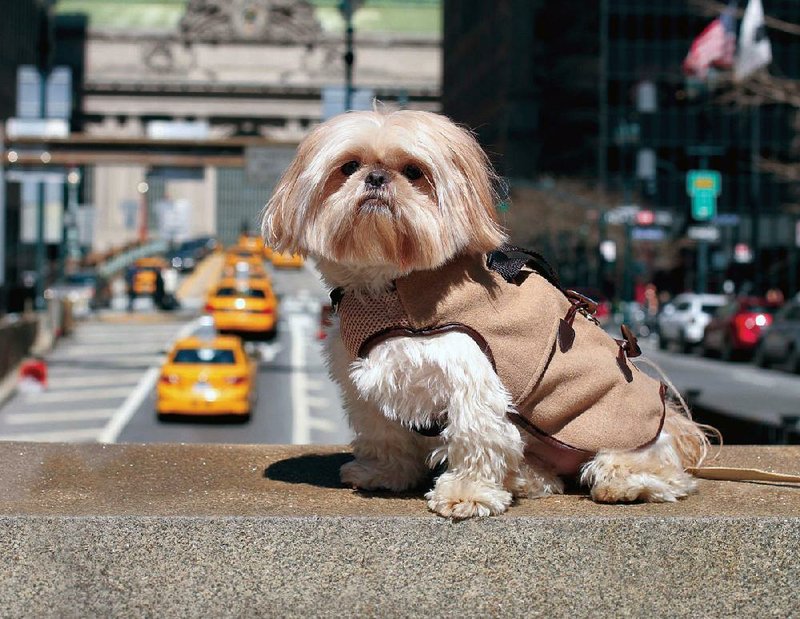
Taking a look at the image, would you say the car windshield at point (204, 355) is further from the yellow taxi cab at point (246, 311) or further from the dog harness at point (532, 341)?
the dog harness at point (532, 341)

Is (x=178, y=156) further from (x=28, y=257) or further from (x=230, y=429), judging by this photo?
(x=28, y=257)

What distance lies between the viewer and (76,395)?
3350 centimetres

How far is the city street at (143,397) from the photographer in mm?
26531

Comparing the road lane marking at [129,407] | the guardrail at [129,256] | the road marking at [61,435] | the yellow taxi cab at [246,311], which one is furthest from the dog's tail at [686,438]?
the guardrail at [129,256]

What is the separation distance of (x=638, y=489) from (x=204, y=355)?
26661mm

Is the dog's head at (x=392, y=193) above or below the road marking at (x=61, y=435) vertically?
above

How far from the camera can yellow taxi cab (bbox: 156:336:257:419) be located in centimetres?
2838

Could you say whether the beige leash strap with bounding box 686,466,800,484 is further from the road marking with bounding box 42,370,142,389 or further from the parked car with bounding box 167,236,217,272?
the parked car with bounding box 167,236,217,272

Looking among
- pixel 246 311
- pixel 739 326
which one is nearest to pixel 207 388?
pixel 246 311

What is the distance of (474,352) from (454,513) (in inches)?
22.7

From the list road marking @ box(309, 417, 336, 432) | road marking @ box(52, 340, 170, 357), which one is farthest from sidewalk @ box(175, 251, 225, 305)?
road marking @ box(309, 417, 336, 432)

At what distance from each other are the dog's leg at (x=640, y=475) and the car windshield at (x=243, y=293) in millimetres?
41674

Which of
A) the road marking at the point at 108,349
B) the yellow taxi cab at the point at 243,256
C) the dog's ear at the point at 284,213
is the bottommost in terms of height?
the road marking at the point at 108,349

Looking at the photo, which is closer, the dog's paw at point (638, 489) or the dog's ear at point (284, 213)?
the dog's ear at point (284, 213)
